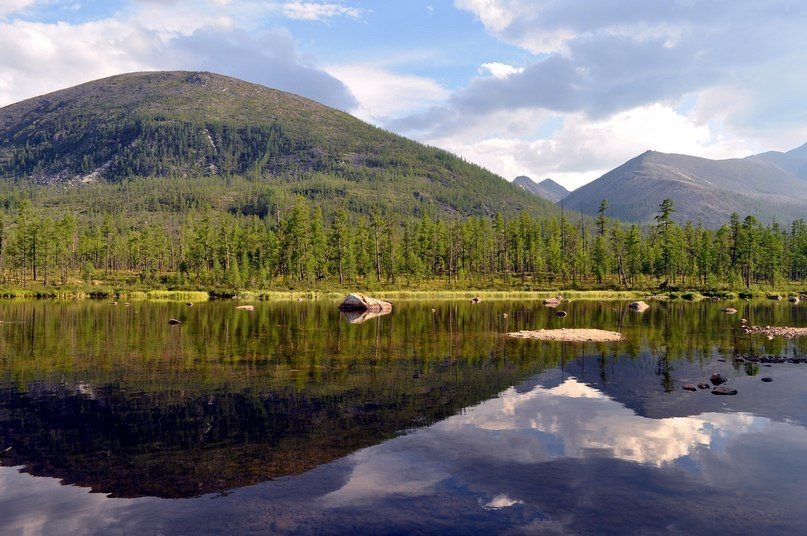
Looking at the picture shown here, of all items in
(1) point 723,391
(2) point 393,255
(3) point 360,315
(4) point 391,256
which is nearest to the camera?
(1) point 723,391

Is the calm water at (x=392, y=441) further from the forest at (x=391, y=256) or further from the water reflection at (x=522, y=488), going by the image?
the forest at (x=391, y=256)

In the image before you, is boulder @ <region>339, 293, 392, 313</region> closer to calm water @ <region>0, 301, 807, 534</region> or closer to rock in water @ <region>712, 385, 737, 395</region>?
calm water @ <region>0, 301, 807, 534</region>

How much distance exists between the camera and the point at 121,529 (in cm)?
1342

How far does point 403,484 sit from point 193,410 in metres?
11.9

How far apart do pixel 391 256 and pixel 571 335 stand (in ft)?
303

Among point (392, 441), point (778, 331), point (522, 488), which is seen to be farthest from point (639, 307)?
point (522, 488)

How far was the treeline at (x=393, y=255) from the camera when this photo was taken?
134 meters

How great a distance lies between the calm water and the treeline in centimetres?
9255

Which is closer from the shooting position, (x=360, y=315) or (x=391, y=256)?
(x=360, y=315)

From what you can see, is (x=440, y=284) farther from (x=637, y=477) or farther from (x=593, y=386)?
(x=637, y=477)

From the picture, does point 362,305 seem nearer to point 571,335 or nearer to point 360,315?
point 360,315

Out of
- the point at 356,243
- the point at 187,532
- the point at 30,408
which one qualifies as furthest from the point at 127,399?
the point at 356,243

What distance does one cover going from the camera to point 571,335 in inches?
2016

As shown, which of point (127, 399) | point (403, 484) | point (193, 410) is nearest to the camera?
point (403, 484)
